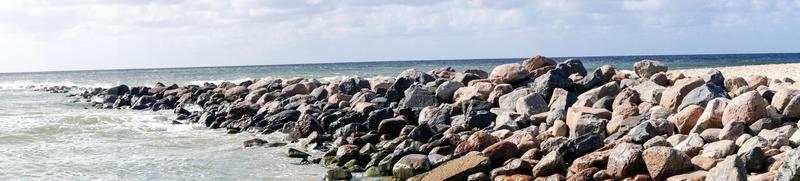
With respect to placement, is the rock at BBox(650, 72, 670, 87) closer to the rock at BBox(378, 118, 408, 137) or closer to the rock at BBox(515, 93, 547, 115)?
the rock at BBox(515, 93, 547, 115)

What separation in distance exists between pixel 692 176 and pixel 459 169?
2549mm

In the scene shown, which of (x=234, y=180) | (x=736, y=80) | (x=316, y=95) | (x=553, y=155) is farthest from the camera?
(x=316, y=95)

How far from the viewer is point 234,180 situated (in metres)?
10.1

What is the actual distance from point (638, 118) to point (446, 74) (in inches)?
372

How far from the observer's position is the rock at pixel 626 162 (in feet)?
26.9

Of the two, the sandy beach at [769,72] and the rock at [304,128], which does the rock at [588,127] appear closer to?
the rock at [304,128]

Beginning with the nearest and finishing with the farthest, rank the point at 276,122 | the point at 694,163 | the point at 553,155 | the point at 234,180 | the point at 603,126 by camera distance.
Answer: the point at 694,163
the point at 553,155
the point at 234,180
the point at 603,126
the point at 276,122

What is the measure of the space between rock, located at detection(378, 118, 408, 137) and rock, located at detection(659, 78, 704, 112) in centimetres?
403

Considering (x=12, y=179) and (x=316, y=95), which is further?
(x=316, y=95)

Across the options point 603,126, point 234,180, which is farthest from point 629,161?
point 234,180

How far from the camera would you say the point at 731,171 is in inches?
274

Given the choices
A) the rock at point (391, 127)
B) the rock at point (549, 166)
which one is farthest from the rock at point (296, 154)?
the rock at point (549, 166)

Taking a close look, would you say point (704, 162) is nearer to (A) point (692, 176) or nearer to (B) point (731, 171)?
(A) point (692, 176)

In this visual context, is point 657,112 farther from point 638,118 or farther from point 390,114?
point 390,114
